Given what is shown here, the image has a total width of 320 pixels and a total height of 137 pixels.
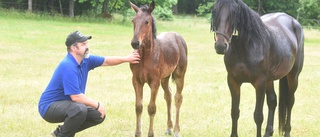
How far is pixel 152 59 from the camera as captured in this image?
6570 mm

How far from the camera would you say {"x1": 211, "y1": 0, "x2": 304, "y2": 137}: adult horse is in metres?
5.79

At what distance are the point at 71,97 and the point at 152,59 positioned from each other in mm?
1526

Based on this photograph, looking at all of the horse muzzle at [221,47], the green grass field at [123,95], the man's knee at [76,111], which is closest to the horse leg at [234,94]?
the horse muzzle at [221,47]

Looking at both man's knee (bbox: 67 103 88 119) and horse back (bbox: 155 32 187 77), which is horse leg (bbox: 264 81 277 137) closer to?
horse back (bbox: 155 32 187 77)

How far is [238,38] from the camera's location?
611 cm

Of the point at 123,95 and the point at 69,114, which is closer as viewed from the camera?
the point at 69,114

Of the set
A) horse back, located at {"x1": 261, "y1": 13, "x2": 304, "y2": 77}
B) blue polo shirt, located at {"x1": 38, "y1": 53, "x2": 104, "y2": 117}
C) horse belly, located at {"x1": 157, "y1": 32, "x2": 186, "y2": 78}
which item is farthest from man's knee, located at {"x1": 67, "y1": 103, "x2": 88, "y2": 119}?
horse back, located at {"x1": 261, "y1": 13, "x2": 304, "y2": 77}

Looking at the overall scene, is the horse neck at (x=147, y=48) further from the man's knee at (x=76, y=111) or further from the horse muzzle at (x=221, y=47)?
the man's knee at (x=76, y=111)

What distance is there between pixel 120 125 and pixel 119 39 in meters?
17.4

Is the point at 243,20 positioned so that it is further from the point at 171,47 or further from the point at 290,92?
the point at 290,92

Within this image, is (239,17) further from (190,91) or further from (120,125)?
(190,91)

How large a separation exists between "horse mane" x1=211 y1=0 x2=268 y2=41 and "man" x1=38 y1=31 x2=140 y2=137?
1.70 meters

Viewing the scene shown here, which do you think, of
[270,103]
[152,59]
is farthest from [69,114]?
[270,103]

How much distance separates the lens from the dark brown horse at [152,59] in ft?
20.5
